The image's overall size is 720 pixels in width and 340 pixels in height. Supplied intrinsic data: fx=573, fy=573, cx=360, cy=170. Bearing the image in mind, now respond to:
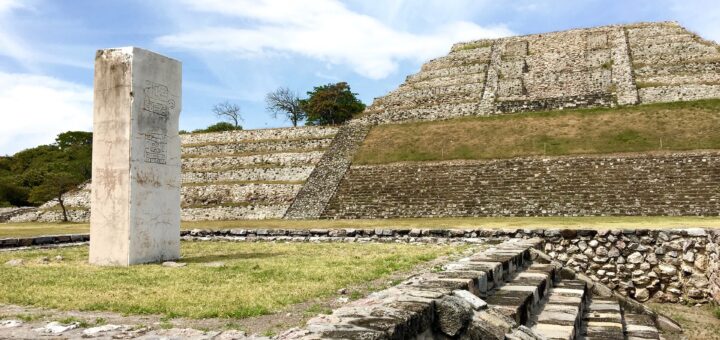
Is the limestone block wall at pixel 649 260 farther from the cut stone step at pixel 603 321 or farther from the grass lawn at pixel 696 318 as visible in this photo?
the cut stone step at pixel 603 321

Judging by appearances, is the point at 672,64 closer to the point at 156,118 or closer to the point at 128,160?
the point at 156,118

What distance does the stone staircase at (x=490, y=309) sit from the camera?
12.6 feet

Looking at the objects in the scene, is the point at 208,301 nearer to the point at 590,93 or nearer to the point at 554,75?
the point at 590,93

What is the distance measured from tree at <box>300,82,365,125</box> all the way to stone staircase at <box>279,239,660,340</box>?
49234mm

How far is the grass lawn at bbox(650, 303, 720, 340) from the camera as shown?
27.8 ft

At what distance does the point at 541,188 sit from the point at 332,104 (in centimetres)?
3635

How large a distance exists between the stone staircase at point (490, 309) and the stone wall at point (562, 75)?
2748cm

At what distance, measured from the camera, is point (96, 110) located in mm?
10953

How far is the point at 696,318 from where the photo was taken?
9.39 metres

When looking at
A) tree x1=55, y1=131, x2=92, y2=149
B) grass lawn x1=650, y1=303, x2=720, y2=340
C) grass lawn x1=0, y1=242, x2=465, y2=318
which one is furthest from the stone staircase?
tree x1=55, y1=131, x2=92, y2=149

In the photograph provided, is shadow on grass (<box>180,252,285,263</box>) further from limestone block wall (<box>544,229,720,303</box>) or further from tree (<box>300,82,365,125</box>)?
tree (<box>300,82,365,125</box>)

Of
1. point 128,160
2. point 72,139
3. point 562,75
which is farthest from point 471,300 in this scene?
point 72,139

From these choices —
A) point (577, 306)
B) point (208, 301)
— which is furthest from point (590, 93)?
point (208, 301)

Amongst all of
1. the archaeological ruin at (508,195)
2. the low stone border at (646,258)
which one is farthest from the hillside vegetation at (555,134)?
the low stone border at (646,258)
